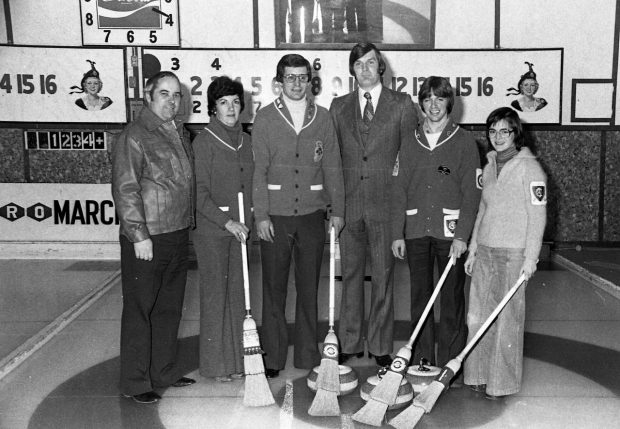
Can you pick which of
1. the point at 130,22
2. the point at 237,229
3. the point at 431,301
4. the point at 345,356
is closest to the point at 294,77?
the point at 237,229

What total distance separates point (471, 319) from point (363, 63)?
4.91ft

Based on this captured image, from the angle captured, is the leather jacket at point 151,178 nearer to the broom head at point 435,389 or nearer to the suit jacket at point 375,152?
the suit jacket at point 375,152

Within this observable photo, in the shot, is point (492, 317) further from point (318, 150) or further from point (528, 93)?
point (528, 93)

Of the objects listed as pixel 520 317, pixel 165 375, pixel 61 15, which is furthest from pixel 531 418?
pixel 61 15

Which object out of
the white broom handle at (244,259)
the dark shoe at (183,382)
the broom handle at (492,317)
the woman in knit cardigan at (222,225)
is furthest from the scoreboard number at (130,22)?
the broom handle at (492,317)

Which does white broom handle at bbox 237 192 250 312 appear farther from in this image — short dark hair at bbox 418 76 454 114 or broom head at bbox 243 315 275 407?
short dark hair at bbox 418 76 454 114

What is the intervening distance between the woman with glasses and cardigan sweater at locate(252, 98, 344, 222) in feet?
12.6

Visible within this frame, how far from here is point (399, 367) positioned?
332 centimetres

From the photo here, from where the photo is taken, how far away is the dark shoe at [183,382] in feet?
12.2

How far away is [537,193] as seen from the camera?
3301 mm

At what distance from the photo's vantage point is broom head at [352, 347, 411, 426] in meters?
3.20

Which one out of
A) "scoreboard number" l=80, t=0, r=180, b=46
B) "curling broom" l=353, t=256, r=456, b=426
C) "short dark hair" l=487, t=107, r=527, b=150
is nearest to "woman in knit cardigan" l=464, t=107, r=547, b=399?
"short dark hair" l=487, t=107, r=527, b=150

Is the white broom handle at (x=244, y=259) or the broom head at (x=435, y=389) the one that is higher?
the white broom handle at (x=244, y=259)

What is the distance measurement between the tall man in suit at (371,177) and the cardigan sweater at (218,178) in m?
0.62
